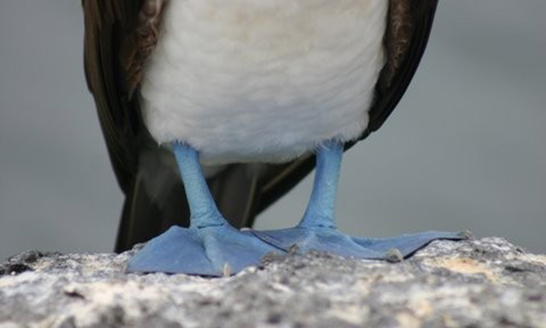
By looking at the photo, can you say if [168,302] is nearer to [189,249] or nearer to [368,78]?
[189,249]

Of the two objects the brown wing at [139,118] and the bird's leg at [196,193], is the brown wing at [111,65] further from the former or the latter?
the bird's leg at [196,193]

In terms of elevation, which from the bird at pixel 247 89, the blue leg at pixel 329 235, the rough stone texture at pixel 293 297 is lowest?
the rough stone texture at pixel 293 297

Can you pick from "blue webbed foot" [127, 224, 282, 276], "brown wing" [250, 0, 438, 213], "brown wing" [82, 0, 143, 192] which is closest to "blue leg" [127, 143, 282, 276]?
"blue webbed foot" [127, 224, 282, 276]

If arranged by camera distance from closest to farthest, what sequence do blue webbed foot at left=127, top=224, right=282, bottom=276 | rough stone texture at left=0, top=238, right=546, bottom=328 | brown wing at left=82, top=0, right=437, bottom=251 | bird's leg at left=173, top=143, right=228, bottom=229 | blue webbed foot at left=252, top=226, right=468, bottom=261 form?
rough stone texture at left=0, top=238, right=546, bottom=328
blue webbed foot at left=127, top=224, right=282, bottom=276
blue webbed foot at left=252, top=226, right=468, bottom=261
brown wing at left=82, top=0, right=437, bottom=251
bird's leg at left=173, top=143, right=228, bottom=229

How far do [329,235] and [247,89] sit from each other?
0.37m

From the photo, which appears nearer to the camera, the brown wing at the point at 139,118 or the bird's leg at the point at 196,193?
the brown wing at the point at 139,118

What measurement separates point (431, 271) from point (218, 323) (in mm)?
445

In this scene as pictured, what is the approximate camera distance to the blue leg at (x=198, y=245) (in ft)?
7.41

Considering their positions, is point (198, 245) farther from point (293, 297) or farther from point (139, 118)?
point (293, 297)

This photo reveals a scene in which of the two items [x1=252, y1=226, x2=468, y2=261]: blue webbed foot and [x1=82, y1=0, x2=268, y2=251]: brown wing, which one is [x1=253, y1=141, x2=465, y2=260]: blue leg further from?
[x1=82, y1=0, x2=268, y2=251]: brown wing

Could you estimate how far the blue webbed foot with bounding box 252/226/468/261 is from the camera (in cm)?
241

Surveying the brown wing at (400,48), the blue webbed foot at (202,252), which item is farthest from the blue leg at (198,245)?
the brown wing at (400,48)

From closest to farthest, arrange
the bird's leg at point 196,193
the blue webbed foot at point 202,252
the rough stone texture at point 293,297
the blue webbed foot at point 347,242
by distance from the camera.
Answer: the rough stone texture at point 293,297
the blue webbed foot at point 202,252
the blue webbed foot at point 347,242
the bird's leg at point 196,193

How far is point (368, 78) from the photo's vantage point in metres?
2.64
